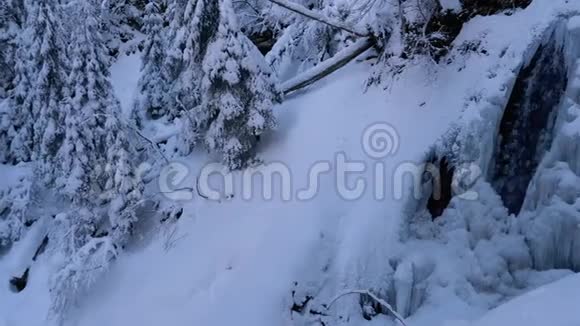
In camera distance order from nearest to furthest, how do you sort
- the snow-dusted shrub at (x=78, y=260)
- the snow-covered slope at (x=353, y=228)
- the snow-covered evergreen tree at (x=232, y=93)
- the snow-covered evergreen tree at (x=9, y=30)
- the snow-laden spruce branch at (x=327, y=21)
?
1. the snow-covered slope at (x=353, y=228)
2. the snow-covered evergreen tree at (x=232, y=93)
3. the snow-dusted shrub at (x=78, y=260)
4. the snow-laden spruce branch at (x=327, y=21)
5. the snow-covered evergreen tree at (x=9, y=30)

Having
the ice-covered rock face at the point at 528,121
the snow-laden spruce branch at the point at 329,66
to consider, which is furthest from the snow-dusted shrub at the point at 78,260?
the ice-covered rock face at the point at 528,121

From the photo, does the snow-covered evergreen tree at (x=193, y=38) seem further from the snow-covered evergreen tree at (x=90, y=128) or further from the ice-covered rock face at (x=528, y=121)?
the ice-covered rock face at (x=528, y=121)

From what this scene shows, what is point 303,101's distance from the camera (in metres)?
8.05

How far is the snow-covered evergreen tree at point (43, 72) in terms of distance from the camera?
24.5ft

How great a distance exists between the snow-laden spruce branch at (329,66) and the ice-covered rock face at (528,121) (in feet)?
9.17

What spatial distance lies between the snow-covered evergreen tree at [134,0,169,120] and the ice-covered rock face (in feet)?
22.5

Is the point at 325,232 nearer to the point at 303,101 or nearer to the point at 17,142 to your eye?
the point at 303,101

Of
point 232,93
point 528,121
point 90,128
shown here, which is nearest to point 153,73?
point 90,128

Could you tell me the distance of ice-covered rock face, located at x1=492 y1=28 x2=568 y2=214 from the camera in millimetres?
5477

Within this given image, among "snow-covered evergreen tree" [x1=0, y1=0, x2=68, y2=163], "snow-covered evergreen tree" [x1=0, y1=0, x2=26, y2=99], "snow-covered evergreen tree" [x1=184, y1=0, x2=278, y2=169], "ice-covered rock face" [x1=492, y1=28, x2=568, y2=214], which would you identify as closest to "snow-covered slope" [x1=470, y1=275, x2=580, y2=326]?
"ice-covered rock face" [x1=492, y1=28, x2=568, y2=214]

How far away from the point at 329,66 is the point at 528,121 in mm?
3482

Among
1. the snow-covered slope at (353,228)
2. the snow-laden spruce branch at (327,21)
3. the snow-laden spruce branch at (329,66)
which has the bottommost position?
the snow-covered slope at (353,228)

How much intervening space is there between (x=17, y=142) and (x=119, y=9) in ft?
17.3

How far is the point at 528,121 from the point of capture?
18.6 feet
